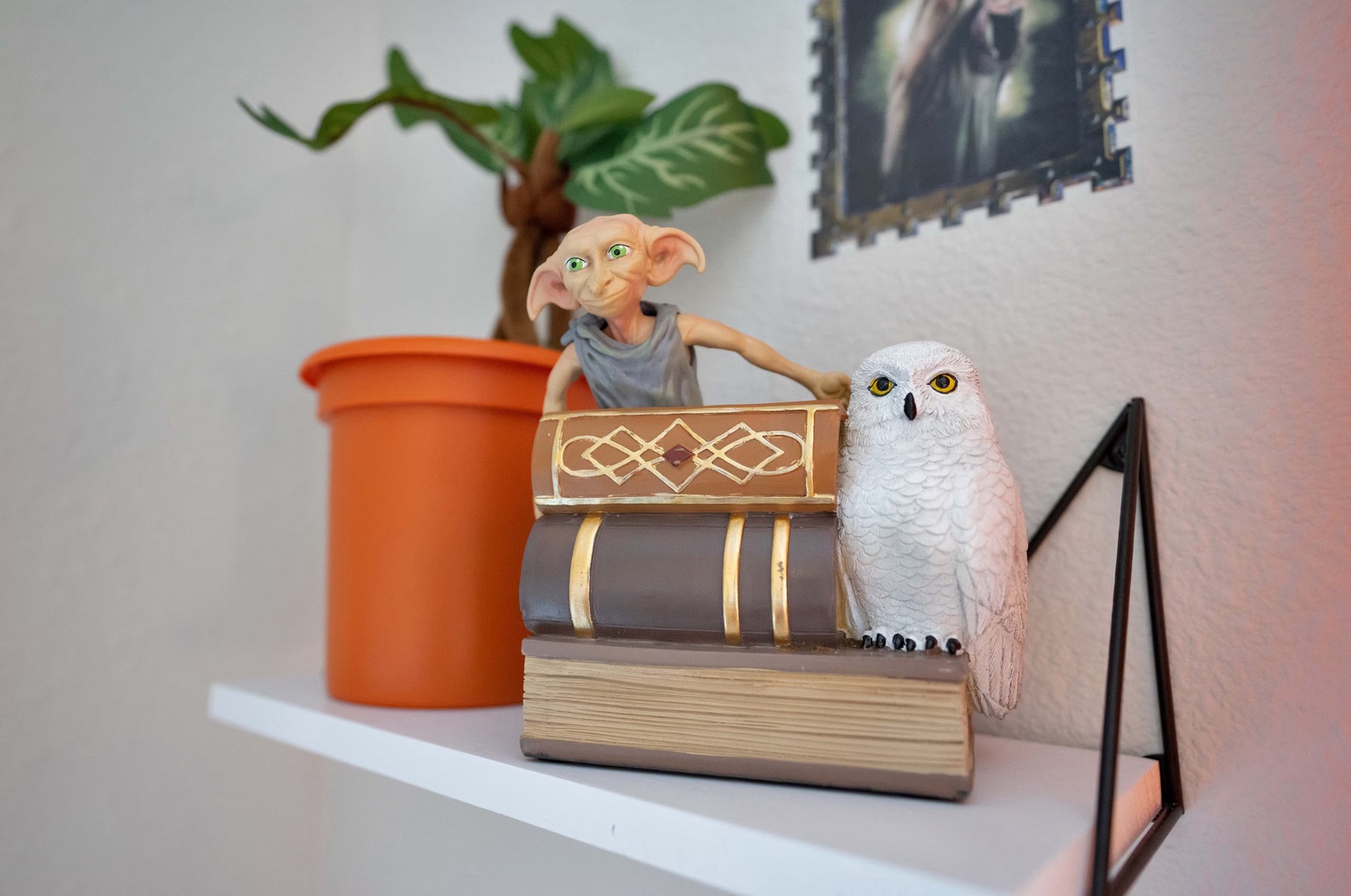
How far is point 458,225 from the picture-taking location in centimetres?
89

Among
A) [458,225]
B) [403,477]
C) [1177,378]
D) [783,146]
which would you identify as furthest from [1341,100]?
[458,225]

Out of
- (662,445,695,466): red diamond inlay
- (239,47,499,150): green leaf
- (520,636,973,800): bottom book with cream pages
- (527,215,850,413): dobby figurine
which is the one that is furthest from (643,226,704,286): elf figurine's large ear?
(239,47,499,150): green leaf

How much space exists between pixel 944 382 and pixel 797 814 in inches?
8.6

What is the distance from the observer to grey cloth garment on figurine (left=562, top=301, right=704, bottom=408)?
46cm

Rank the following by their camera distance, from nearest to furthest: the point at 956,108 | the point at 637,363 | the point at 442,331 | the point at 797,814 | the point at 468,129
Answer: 1. the point at 797,814
2. the point at 637,363
3. the point at 956,108
4. the point at 468,129
5. the point at 442,331

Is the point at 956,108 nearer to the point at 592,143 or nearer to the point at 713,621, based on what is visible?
the point at 592,143

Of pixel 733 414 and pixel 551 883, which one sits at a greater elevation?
pixel 733 414

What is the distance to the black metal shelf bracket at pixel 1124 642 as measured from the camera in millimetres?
347

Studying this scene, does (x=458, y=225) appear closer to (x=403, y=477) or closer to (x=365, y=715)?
(x=403, y=477)

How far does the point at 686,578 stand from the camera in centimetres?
39

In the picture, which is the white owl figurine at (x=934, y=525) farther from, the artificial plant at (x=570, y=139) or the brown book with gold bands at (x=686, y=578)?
the artificial plant at (x=570, y=139)

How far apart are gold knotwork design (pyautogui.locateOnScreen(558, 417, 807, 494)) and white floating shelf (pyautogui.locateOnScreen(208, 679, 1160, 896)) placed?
144 mm

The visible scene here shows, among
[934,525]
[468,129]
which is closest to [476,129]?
[468,129]

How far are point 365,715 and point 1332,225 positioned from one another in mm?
643
